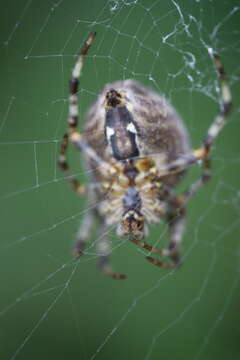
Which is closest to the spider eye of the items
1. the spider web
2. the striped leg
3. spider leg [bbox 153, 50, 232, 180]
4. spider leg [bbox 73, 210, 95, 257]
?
spider leg [bbox 153, 50, 232, 180]

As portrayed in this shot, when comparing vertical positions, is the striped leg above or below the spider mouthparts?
below

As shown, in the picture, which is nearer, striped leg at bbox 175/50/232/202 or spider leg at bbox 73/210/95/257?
striped leg at bbox 175/50/232/202

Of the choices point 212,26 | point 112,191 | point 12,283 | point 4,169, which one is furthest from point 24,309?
point 212,26

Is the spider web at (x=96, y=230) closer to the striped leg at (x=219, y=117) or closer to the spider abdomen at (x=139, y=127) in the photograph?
the spider abdomen at (x=139, y=127)

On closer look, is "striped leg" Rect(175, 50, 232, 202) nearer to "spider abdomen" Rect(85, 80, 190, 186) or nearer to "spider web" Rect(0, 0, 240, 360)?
"spider abdomen" Rect(85, 80, 190, 186)

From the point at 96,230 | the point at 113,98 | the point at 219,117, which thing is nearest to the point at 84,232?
the point at 96,230

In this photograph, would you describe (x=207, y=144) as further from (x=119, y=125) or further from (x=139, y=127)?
(x=119, y=125)

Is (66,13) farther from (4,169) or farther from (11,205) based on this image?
(11,205)
